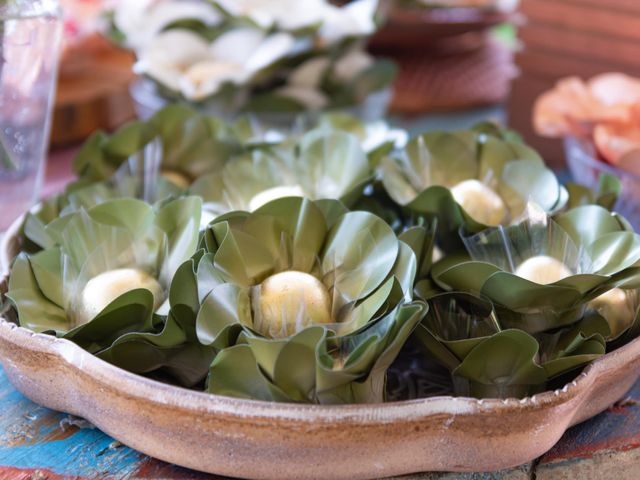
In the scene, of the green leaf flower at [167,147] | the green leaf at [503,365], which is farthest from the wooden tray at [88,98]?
the green leaf at [503,365]

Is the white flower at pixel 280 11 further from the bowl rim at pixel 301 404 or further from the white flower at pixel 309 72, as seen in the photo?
the bowl rim at pixel 301 404

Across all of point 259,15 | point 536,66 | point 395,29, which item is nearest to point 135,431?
point 259,15

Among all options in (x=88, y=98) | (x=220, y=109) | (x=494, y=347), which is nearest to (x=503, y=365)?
(x=494, y=347)

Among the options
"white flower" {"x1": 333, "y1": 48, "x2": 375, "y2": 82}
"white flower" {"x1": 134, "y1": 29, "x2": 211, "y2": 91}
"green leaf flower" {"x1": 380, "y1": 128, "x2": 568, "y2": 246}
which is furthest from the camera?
"white flower" {"x1": 333, "y1": 48, "x2": 375, "y2": 82}

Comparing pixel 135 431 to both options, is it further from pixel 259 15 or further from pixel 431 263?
pixel 259 15

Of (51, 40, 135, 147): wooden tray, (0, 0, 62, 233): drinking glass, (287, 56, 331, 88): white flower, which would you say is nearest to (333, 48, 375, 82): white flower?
(287, 56, 331, 88): white flower

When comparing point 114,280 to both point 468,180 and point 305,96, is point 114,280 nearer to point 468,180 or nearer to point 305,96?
point 468,180

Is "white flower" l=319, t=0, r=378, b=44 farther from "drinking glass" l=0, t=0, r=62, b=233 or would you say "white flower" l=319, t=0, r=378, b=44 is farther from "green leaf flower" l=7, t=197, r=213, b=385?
"green leaf flower" l=7, t=197, r=213, b=385
